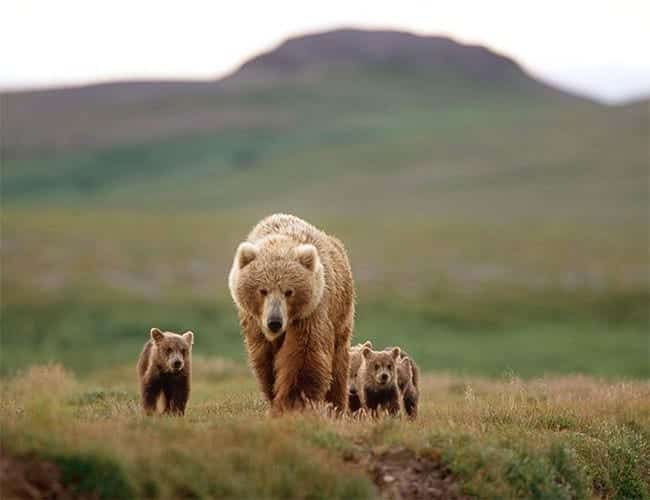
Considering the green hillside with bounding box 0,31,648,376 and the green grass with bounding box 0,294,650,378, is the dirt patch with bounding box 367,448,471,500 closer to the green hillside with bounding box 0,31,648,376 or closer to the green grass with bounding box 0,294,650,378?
the green grass with bounding box 0,294,650,378

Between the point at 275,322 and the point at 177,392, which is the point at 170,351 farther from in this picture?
the point at 275,322

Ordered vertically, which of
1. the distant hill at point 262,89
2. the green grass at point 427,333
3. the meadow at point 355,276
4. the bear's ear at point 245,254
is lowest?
the green grass at point 427,333

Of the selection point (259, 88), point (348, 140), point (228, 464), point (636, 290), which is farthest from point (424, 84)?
point (228, 464)

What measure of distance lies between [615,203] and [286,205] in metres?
26.9

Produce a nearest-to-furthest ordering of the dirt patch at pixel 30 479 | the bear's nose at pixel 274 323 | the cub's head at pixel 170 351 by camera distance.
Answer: the dirt patch at pixel 30 479, the bear's nose at pixel 274 323, the cub's head at pixel 170 351

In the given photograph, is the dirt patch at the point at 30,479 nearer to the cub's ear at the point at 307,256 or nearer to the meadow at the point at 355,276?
the meadow at the point at 355,276

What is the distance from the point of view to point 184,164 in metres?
120

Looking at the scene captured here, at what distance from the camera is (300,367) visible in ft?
36.0

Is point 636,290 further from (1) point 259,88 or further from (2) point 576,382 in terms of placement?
(1) point 259,88

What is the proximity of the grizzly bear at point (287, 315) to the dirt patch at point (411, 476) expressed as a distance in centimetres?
136

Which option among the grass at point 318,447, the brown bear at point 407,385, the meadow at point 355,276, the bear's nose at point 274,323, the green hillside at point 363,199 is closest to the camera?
the grass at point 318,447

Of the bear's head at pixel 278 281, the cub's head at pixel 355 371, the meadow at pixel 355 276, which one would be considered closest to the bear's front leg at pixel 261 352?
the bear's head at pixel 278 281

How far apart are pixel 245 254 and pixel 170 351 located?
90.7 inches

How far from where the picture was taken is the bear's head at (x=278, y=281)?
10.7 m
